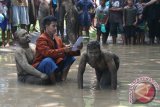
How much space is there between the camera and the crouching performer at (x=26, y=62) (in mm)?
7500

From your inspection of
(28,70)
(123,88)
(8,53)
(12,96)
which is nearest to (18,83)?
(28,70)

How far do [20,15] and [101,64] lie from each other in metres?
7.21

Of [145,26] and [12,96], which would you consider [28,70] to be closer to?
[12,96]

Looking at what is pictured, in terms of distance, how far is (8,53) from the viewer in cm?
1162

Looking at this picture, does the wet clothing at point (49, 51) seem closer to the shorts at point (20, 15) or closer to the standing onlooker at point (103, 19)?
the shorts at point (20, 15)

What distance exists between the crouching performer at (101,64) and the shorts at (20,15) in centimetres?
677

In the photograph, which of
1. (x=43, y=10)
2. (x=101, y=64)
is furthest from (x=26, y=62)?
(x=43, y=10)

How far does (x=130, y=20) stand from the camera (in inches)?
563

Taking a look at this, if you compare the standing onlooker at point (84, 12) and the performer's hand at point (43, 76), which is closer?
the performer's hand at point (43, 76)

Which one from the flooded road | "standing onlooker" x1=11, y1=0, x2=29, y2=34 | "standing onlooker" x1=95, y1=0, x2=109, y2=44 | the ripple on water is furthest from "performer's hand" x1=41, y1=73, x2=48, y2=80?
"standing onlooker" x1=95, y1=0, x2=109, y2=44

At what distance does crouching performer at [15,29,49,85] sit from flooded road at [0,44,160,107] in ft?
0.52

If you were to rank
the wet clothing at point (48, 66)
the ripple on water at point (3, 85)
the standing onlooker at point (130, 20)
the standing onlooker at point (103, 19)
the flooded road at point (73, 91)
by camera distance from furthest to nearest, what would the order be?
the standing onlooker at point (103, 19) → the standing onlooker at point (130, 20) → the wet clothing at point (48, 66) → the ripple on water at point (3, 85) → the flooded road at point (73, 91)

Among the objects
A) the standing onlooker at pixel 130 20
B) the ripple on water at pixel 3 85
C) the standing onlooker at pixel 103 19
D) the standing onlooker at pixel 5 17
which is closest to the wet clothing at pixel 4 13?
the standing onlooker at pixel 5 17

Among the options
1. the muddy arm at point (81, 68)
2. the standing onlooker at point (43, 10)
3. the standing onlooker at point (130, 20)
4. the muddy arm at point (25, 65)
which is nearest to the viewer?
the muddy arm at point (81, 68)
